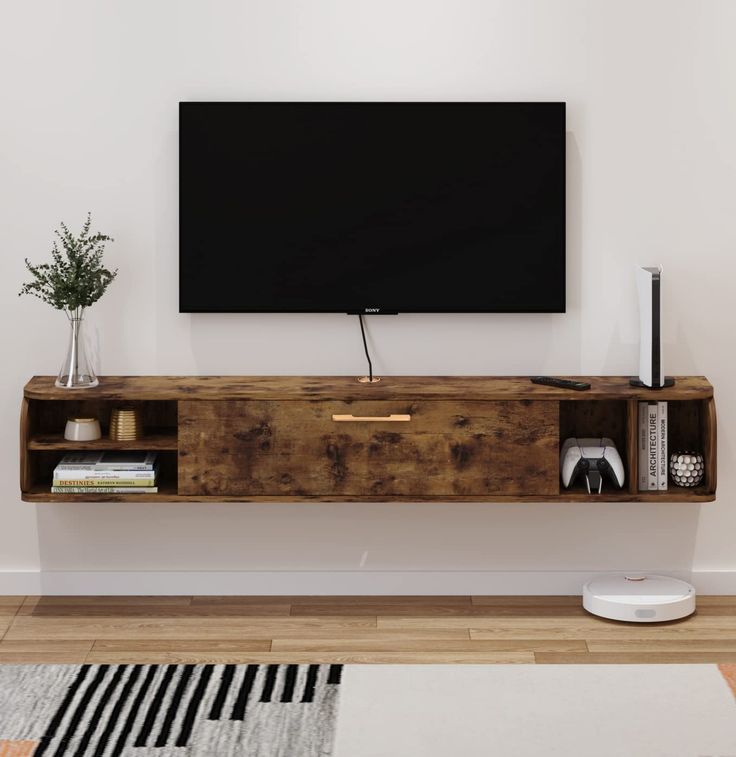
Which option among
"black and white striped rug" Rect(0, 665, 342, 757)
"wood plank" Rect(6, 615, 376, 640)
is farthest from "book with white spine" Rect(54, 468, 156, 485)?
"black and white striped rug" Rect(0, 665, 342, 757)

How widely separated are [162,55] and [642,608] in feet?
7.77

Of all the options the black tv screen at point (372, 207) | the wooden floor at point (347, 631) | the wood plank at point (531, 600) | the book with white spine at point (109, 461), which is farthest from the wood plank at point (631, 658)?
the book with white spine at point (109, 461)

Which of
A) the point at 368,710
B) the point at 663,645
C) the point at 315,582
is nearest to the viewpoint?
the point at 368,710

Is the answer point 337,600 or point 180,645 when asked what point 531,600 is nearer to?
point 337,600

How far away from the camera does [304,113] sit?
147 inches

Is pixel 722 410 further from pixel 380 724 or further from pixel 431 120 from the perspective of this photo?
pixel 380 724

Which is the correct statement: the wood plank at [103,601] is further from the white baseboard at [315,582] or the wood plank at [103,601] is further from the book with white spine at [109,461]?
the book with white spine at [109,461]

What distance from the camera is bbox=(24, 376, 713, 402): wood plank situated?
359 centimetres

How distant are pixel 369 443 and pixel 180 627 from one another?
85 cm

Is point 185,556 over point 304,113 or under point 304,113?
under

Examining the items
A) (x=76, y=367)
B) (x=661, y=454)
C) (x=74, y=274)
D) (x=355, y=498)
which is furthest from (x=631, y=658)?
(x=74, y=274)

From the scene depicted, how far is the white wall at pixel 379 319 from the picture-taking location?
376 centimetres

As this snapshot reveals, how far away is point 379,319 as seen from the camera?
387 centimetres

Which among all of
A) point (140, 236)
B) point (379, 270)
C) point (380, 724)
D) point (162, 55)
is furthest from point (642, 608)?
point (162, 55)
